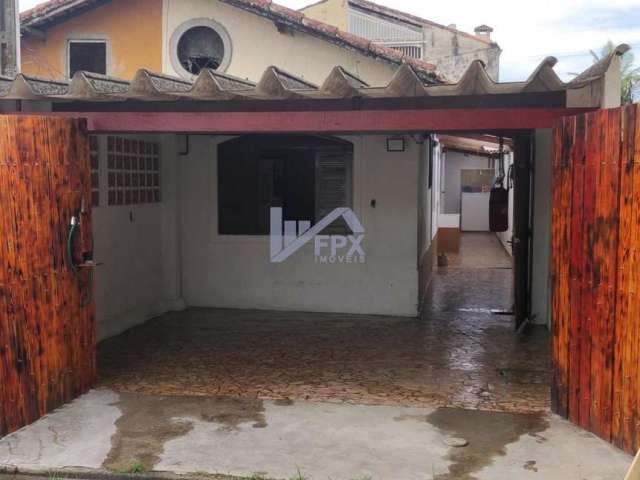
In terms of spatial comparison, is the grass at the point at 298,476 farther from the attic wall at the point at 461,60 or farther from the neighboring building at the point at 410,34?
the attic wall at the point at 461,60

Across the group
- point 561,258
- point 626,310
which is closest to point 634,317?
point 626,310

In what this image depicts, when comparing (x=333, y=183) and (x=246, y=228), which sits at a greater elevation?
(x=333, y=183)

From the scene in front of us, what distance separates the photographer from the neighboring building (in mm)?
19578

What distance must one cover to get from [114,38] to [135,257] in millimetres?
6121

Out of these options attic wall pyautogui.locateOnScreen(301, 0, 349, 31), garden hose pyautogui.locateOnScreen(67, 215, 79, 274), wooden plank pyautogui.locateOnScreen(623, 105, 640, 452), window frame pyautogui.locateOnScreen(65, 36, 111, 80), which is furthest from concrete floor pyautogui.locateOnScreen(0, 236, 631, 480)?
attic wall pyautogui.locateOnScreen(301, 0, 349, 31)

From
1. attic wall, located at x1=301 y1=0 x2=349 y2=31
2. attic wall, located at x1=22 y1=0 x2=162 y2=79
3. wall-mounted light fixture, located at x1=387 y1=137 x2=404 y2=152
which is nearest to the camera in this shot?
wall-mounted light fixture, located at x1=387 y1=137 x2=404 y2=152

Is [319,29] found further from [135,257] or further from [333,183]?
[135,257]

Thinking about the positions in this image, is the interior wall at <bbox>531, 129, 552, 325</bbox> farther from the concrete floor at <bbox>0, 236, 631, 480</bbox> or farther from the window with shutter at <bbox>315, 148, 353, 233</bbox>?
the window with shutter at <bbox>315, 148, 353, 233</bbox>

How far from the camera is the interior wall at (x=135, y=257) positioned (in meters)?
9.00

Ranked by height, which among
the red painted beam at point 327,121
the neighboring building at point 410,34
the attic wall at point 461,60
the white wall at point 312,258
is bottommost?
the white wall at point 312,258

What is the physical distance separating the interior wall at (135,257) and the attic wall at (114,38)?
13.4 feet

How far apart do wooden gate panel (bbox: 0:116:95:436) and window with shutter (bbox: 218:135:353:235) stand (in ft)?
14.7

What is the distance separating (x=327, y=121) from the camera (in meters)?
6.41

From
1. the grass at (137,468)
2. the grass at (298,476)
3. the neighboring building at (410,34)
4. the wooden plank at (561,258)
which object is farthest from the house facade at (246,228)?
the neighboring building at (410,34)
